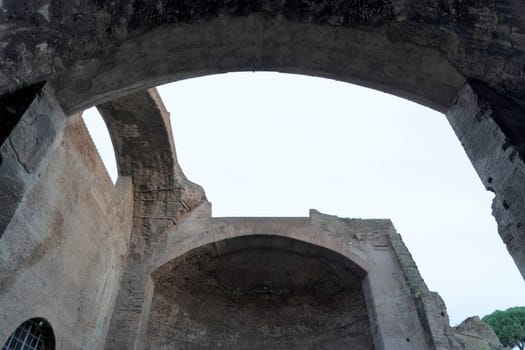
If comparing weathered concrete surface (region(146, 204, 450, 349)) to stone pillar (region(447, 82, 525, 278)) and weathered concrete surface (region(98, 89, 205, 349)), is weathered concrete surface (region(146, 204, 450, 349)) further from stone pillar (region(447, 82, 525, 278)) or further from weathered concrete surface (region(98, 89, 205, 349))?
stone pillar (region(447, 82, 525, 278))

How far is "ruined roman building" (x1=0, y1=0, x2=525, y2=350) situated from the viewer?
6.67 ft

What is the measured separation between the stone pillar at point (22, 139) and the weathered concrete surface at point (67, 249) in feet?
3.49

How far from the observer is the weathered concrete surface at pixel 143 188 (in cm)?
627

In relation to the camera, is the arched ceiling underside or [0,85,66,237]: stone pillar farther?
the arched ceiling underside

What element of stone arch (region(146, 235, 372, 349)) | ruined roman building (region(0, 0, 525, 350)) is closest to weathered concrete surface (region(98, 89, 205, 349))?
ruined roman building (region(0, 0, 525, 350))

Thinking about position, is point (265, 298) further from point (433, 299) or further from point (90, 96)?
point (90, 96)

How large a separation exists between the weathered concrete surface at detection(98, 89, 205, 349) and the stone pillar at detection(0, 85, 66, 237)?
451 centimetres

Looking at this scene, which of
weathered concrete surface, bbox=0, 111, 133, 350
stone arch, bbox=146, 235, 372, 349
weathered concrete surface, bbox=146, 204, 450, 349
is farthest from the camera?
stone arch, bbox=146, 235, 372, 349

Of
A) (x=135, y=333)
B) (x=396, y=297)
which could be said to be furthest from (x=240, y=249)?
(x=396, y=297)

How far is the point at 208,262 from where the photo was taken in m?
7.74

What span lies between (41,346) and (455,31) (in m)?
5.33

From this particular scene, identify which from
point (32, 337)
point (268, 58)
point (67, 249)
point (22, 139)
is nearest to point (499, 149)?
point (268, 58)

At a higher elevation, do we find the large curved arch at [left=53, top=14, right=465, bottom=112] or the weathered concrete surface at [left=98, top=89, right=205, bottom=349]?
the weathered concrete surface at [left=98, top=89, right=205, bottom=349]

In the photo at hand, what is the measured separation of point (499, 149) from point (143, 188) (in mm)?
6538
